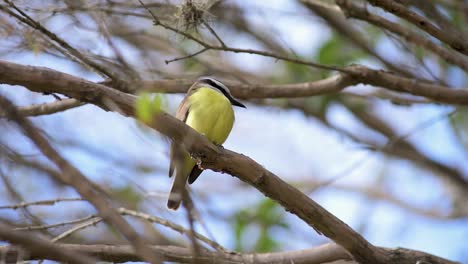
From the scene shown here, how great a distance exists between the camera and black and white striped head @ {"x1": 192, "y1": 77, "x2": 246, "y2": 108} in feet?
15.9

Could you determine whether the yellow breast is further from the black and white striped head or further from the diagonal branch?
the diagonal branch

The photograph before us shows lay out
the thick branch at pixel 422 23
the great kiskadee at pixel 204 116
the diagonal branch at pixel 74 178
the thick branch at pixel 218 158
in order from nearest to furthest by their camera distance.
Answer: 1. the diagonal branch at pixel 74 178
2. the thick branch at pixel 218 158
3. the thick branch at pixel 422 23
4. the great kiskadee at pixel 204 116

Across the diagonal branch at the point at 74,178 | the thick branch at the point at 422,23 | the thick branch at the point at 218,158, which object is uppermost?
the thick branch at the point at 422,23

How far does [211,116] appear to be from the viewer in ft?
14.8

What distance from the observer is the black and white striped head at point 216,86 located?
4844 mm

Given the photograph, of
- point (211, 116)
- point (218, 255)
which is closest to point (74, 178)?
point (218, 255)

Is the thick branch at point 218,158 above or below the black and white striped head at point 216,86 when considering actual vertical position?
below

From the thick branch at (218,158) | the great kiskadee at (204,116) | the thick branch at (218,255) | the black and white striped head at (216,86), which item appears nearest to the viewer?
the thick branch at (218,158)

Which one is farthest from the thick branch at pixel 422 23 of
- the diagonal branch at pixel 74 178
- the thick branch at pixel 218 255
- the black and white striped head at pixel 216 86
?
the diagonal branch at pixel 74 178

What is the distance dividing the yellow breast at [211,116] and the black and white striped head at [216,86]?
0.18m

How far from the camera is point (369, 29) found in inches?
271

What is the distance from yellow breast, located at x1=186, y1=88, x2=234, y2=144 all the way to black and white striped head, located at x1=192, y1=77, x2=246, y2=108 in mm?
175

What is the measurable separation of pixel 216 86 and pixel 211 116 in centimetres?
47

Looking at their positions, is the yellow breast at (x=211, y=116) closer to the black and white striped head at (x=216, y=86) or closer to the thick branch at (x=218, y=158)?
the black and white striped head at (x=216, y=86)
